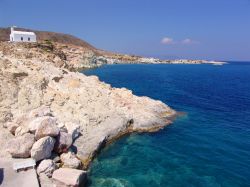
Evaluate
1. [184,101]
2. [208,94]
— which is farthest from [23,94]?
[208,94]

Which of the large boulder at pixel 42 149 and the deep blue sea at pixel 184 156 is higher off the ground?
the large boulder at pixel 42 149

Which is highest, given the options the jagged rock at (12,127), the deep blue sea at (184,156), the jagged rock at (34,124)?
the jagged rock at (34,124)

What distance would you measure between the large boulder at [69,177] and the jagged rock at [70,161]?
4.20 ft

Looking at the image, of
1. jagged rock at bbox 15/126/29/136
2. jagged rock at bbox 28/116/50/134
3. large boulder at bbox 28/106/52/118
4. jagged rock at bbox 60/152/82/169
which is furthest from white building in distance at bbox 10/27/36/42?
jagged rock at bbox 60/152/82/169

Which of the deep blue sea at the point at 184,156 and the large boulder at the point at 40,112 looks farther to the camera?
the large boulder at the point at 40,112

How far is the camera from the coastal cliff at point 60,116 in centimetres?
2506

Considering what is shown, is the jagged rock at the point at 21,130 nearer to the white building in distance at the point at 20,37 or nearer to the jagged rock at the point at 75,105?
the jagged rock at the point at 75,105

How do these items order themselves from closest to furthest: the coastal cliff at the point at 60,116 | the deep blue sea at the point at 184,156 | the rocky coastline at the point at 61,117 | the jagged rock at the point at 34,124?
the rocky coastline at the point at 61,117, the coastal cliff at the point at 60,116, the deep blue sea at the point at 184,156, the jagged rock at the point at 34,124

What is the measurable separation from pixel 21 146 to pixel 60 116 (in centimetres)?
859

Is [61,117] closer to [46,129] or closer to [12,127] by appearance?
[12,127]

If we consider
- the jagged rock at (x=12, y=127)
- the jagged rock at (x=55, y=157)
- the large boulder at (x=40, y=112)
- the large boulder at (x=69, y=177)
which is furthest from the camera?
the large boulder at (x=40, y=112)

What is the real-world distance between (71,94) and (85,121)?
19.0 feet

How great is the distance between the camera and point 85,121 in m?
33.0

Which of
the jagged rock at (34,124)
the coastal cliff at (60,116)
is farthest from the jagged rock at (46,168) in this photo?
the jagged rock at (34,124)
